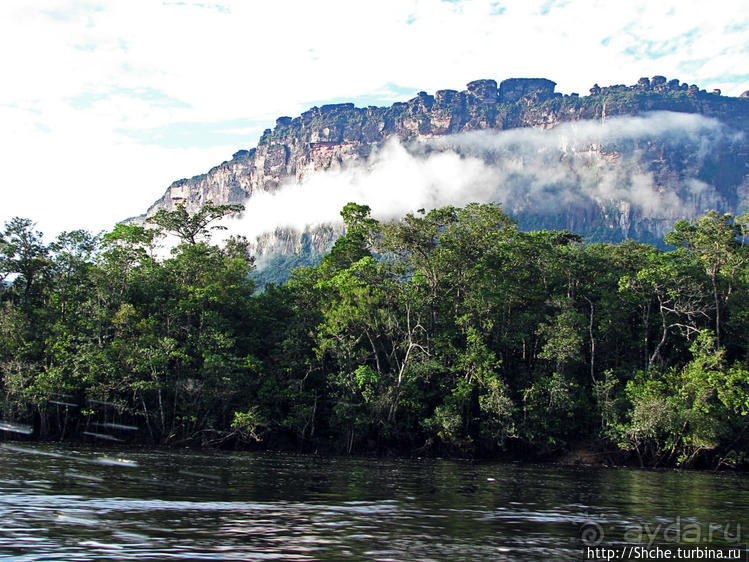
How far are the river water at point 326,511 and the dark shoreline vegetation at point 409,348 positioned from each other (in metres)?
11.7

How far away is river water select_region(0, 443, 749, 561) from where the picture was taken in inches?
562

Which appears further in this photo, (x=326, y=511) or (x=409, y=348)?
(x=409, y=348)

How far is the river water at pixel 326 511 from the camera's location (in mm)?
14266

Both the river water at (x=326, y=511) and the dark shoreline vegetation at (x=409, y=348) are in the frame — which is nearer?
the river water at (x=326, y=511)

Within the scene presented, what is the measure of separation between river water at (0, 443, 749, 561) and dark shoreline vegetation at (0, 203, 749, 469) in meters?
11.7

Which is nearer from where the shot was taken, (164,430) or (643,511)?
(643,511)

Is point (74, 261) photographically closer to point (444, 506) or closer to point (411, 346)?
point (411, 346)

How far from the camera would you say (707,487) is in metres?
31.0

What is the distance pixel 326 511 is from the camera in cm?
1981

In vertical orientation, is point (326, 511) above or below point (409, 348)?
→ below

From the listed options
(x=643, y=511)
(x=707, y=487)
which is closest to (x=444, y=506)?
(x=643, y=511)

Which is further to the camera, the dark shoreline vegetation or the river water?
the dark shoreline vegetation

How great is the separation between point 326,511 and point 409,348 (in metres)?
29.4

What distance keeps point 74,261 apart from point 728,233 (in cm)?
5003
